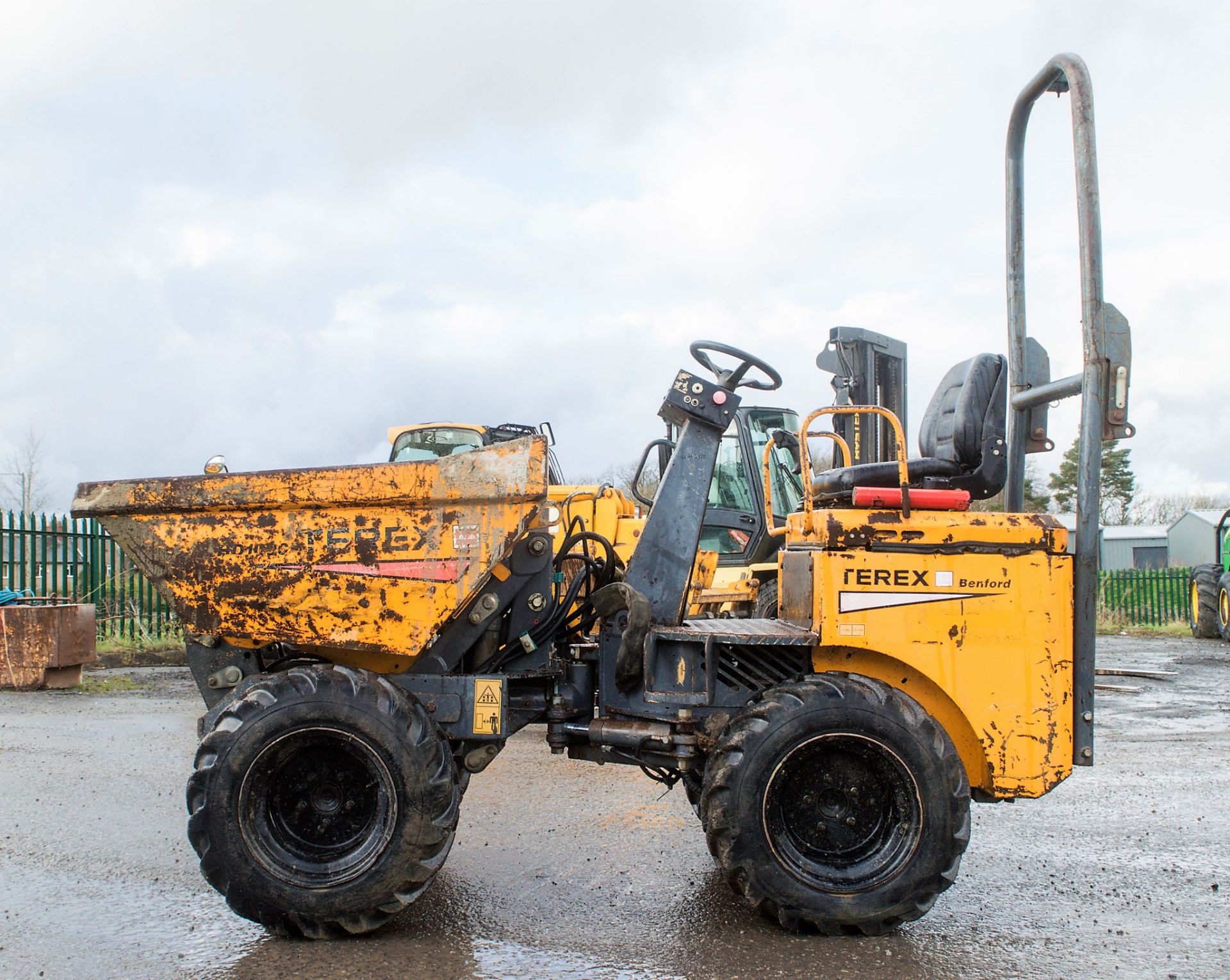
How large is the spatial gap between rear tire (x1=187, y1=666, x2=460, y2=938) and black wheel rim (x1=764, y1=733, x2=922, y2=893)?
4.14ft

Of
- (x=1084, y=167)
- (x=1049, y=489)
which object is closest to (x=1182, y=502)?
(x=1049, y=489)

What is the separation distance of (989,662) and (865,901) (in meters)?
1.01

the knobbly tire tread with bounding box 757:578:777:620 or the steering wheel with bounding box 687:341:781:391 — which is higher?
the steering wheel with bounding box 687:341:781:391

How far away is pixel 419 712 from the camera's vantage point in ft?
13.5

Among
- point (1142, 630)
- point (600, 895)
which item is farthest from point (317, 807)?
point (1142, 630)

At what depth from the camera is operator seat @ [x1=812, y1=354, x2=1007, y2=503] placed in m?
4.80

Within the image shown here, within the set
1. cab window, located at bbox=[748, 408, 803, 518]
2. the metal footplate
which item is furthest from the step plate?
cab window, located at bbox=[748, 408, 803, 518]

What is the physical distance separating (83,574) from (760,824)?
13.0m

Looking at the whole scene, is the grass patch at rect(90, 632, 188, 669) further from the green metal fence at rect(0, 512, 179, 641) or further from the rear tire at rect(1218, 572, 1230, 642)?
the rear tire at rect(1218, 572, 1230, 642)

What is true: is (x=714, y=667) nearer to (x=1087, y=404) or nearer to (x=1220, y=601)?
(x=1087, y=404)

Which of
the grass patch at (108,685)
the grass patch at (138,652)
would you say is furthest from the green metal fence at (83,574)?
the grass patch at (108,685)

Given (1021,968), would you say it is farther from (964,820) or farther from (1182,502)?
(1182,502)

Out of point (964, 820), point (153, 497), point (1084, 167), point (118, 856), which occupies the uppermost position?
point (1084, 167)

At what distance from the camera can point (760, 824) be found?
3949 mm
